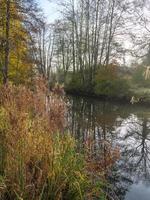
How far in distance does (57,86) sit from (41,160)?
3.91 ft

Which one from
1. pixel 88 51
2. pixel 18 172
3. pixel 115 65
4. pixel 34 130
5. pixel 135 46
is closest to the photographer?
pixel 18 172

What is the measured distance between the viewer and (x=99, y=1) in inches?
1462

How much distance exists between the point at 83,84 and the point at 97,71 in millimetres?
2348

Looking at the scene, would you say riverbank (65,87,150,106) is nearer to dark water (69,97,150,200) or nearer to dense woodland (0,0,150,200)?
dense woodland (0,0,150,200)

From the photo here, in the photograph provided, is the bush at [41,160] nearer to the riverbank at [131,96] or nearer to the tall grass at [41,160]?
the tall grass at [41,160]

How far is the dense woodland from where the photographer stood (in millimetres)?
4328

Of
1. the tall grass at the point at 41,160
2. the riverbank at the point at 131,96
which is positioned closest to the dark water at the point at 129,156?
the tall grass at the point at 41,160

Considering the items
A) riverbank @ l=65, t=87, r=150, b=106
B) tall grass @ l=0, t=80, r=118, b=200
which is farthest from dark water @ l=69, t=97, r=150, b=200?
→ riverbank @ l=65, t=87, r=150, b=106

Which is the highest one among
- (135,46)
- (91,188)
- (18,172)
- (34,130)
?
(135,46)

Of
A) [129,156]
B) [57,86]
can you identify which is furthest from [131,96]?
[57,86]

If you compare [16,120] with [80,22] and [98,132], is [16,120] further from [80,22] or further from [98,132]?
[80,22]

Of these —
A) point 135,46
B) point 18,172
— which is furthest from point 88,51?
point 18,172

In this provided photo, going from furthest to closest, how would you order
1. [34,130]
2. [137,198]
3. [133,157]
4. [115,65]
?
[115,65]
[133,157]
[137,198]
[34,130]

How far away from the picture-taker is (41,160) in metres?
4.42
